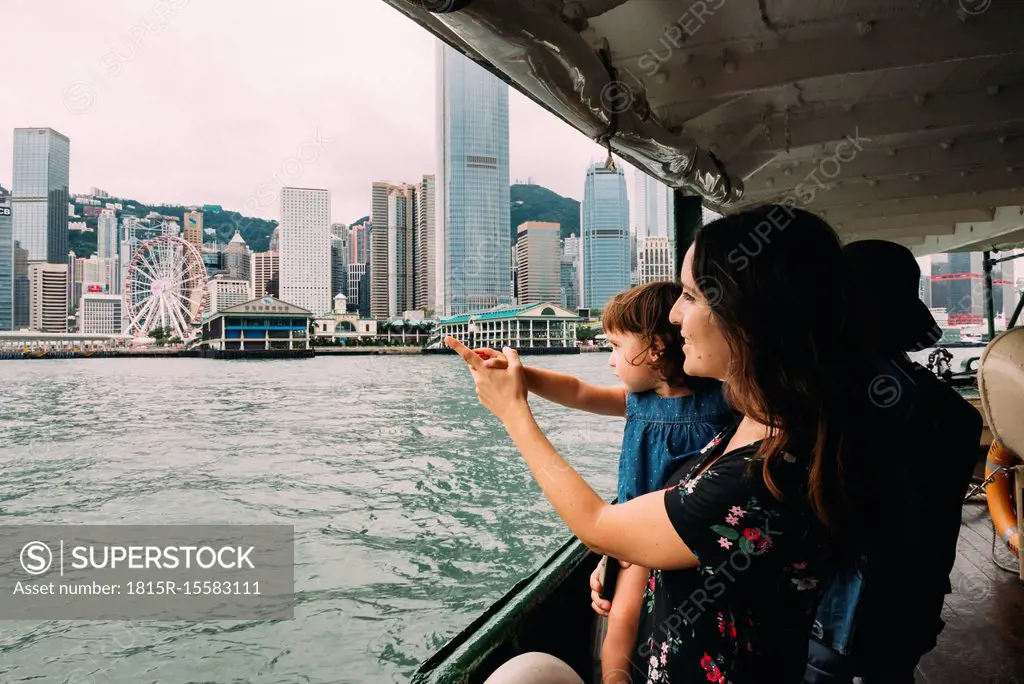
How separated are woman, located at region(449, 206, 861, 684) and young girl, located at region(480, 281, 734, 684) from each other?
17.0 inches

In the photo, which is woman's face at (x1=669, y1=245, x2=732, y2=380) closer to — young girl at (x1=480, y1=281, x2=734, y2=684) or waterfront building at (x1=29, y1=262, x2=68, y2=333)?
young girl at (x1=480, y1=281, x2=734, y2=684)

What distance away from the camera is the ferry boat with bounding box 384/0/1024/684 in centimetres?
139

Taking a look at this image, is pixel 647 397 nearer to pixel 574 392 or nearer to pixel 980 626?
pixel 574 392

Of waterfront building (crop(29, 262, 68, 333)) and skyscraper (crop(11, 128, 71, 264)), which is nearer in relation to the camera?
skyscraper (crop(11, 128, 71, 264))

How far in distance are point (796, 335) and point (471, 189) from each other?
71.0 feet

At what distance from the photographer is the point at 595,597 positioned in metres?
1.13

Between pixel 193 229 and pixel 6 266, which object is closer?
pixel 6 266

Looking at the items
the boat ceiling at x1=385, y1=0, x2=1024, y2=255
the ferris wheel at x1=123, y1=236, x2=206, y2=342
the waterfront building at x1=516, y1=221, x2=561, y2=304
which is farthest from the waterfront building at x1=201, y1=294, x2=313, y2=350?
the boat ceiling at x1=385, y1=0, x2=1024, y2=255

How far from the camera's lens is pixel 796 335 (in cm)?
60

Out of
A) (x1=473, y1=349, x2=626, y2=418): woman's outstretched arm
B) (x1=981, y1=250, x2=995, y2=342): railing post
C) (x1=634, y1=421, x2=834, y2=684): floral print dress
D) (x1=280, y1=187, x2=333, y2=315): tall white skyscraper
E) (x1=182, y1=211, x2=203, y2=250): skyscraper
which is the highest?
(x1=182, y1=211, x2=203, y2=250): skyscraper

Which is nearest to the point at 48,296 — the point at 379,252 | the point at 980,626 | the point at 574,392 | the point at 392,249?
the point at 379,252

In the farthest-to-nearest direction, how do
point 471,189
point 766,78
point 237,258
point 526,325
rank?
1. point 237,258
2. point 471,189
3. point 526,325
4. point 766,78

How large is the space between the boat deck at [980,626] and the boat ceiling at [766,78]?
5.90 ft

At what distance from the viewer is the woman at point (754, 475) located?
22.6 inches
